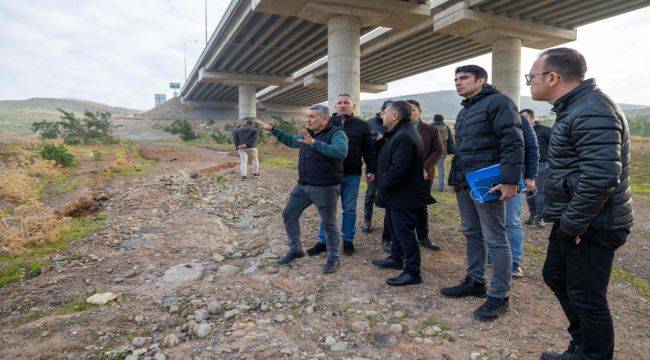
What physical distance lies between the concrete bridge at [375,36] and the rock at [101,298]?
40.0 feet

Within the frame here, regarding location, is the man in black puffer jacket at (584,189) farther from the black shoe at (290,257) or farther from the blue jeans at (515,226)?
the black shoe at (290,257)

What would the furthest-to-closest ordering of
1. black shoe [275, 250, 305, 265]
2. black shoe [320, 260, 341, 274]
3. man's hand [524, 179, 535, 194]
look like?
black shoe [275, 250, 305, 265], black shoe [320, 260, 341, 274], man's hand [524, 179, 535, 194]

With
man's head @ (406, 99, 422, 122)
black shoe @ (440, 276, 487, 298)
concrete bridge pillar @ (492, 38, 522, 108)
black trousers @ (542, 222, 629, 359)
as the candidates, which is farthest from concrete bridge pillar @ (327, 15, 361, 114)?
black trousers @ (542, 222, 629, 359)

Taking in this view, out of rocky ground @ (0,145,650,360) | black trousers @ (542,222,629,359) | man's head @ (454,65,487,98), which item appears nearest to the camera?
black trousers @ (542,222,629,359)

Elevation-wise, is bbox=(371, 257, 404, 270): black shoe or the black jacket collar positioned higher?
the black jacket collar

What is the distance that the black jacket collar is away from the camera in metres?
2.29

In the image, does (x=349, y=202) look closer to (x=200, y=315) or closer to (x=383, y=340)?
(x=383, y=340)

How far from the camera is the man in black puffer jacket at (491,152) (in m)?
3.00

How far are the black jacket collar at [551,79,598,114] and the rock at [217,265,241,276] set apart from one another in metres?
3.55

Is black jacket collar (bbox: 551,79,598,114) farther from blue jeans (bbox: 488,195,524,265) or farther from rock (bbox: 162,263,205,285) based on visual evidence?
rock (bbox: 162,263,205,285)

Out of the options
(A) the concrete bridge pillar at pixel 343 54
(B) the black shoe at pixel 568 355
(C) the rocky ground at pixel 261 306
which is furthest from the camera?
(A) the concrete bridge pillar at pixel 343 54

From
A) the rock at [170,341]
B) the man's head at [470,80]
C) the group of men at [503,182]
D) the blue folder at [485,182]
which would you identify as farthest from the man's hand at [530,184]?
the rock at [170,341]

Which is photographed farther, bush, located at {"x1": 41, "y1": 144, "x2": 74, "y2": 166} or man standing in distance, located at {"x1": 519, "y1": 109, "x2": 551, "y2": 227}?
bush, located at {"x1": 41, "y1": 144, "x2": 74, "y2": 166}

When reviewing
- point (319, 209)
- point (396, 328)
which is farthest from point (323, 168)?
point (396, 328)
